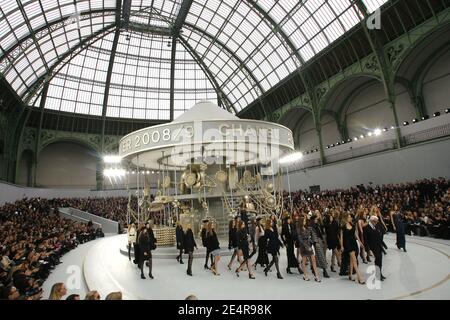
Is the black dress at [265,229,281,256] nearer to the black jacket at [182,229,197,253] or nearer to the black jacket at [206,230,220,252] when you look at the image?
the black jacket at [206,230,220,252]

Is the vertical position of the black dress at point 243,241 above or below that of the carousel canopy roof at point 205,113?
below

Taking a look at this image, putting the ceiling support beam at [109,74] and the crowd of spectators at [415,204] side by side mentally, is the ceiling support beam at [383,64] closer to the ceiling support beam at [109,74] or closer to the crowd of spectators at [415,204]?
the crowd of spectators at [415,204]

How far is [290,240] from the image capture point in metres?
7.75

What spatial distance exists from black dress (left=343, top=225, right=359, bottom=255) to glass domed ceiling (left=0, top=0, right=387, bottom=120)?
2050 cm

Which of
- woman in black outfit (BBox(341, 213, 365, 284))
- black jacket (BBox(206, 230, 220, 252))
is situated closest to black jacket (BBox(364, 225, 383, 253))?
woman in black outfit (BBox(341, 213, 365, 284))

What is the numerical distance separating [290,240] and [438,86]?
21.0 m

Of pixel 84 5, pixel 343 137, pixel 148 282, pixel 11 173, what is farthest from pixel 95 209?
pixel 343 137

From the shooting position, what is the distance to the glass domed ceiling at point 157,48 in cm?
2494

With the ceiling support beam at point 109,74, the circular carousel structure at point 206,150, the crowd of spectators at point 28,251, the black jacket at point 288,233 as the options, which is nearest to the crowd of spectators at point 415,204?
the circular carousel structure at point 206,150

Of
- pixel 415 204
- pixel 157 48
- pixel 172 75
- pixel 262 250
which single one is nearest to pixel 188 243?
pixel 262 250

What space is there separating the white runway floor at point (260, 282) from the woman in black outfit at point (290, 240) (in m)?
0.26

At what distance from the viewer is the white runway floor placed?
5.71 meters

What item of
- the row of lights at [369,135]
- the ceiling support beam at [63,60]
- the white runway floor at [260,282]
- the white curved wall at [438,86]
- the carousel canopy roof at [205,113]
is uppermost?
the ceiling support beam at [63,60]
